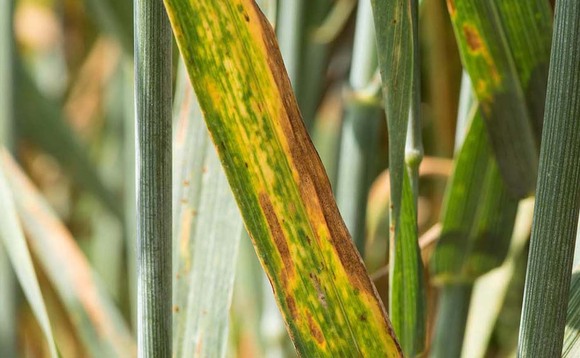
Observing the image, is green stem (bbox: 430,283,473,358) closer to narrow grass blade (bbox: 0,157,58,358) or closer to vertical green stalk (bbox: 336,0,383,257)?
vertical green stalk (bbox: 336,0,383,257)

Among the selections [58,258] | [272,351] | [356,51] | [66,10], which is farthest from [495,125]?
[66,10]

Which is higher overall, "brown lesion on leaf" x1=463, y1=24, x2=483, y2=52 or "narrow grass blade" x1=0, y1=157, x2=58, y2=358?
"brown lesion on leaf" x1=463, y1=24, x2=483, y2=52

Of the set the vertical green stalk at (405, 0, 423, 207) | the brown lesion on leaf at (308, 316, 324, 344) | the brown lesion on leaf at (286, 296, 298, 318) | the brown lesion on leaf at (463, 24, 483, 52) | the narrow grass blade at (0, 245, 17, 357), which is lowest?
the narrow grass blade at (0, 245, 17, 357)

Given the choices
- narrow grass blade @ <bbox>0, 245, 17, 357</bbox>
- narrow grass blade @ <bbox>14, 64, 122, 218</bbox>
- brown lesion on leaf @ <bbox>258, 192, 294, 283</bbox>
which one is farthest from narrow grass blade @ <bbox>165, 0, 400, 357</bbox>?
narrow grass blade @ <bbox>14, 64, 122, 218</bbox>

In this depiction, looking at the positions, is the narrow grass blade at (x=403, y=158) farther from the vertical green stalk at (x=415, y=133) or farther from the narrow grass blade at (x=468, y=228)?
the narrow grass blade at (x=468, y=228)

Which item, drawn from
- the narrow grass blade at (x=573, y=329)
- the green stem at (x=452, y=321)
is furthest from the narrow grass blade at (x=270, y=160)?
the green stem at (x=452, y=321)

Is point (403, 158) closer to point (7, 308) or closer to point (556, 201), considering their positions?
point (556, 201)

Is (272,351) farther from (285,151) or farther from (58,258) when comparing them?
(285,151)
